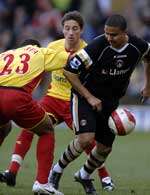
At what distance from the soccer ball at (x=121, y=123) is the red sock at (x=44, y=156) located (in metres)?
0.80

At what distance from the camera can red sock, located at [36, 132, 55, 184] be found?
1040 centimetres

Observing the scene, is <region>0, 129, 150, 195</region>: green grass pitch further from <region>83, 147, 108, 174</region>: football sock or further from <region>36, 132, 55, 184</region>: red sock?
<region>36, 132, 55, 184</region>: red sock

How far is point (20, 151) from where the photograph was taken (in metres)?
12.1

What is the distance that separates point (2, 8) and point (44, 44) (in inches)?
83.0

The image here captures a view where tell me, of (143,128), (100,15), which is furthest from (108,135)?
(100,15)

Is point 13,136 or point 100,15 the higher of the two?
point 100,15

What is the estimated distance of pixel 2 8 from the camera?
24.7 meters

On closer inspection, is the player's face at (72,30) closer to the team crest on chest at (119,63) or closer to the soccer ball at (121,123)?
the team crest on chest at (119,63)

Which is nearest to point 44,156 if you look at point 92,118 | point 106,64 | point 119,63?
point 92,118

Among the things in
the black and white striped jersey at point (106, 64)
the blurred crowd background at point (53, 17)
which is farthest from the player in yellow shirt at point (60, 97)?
the blurred crowd background at point (53, 17)

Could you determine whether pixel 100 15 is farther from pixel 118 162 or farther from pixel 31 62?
pixel 31 62

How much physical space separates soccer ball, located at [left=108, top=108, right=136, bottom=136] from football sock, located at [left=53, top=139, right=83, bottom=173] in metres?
0.53

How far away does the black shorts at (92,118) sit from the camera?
10.9 metres

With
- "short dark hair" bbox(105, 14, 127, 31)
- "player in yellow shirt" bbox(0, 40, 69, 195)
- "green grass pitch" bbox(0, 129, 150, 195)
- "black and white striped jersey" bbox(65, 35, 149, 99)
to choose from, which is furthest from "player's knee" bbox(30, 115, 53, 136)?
"short dark hair" bbox(105, 14, 127, 31)
